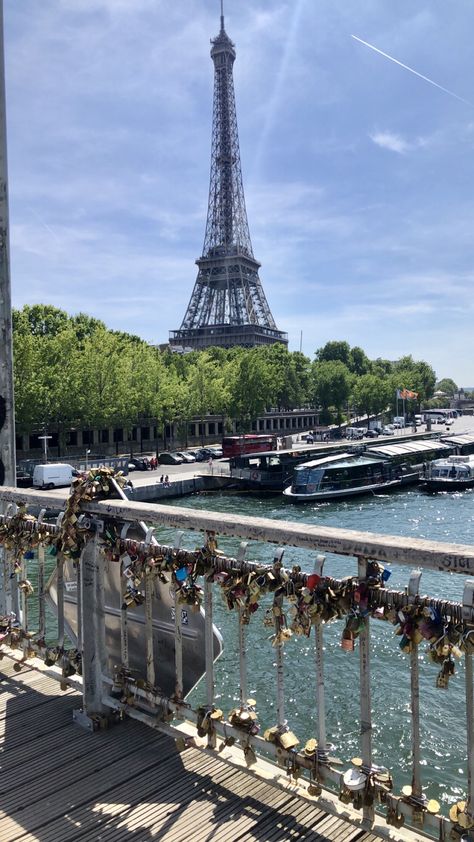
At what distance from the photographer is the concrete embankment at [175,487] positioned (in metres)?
38.6

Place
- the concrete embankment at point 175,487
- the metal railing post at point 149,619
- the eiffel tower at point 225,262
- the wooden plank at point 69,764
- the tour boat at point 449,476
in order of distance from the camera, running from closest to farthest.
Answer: the wooden plank at point 69,764
the metal railing post at point 149,619
the concrete embankment at point 175,487
the tour boat at point 449,476
the eiffel tower at point 225,262

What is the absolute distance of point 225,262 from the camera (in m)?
Answer: 122

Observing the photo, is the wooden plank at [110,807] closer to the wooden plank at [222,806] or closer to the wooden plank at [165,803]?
the wooden plank at [165,803]

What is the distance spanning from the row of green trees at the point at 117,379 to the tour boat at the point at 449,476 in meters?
23.6

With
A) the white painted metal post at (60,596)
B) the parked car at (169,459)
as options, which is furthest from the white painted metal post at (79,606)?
the parked car at (169,459)

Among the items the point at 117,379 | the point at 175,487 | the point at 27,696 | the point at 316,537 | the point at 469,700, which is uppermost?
the point at 117,379

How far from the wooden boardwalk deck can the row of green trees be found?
4113 centimetres

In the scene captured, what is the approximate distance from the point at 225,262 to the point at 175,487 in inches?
3450

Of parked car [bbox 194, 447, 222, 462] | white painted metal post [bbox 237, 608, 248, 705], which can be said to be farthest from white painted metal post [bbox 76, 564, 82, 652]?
parked car [bbox 194, 447, 222, 462]

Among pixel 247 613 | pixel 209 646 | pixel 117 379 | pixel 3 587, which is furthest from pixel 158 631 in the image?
pixel 117 379

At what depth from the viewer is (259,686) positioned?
11742 millimetres

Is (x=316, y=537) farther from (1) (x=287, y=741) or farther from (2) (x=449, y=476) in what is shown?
(2) (x=449, y=476)

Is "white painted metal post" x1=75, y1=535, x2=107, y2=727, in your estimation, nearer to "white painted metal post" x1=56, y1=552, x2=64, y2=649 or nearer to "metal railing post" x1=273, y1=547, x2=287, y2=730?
"white painted metal post" x1=56, y1=552, x2=64, y2=649

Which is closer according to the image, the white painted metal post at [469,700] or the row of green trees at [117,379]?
the white painted metal post at [469,700]
